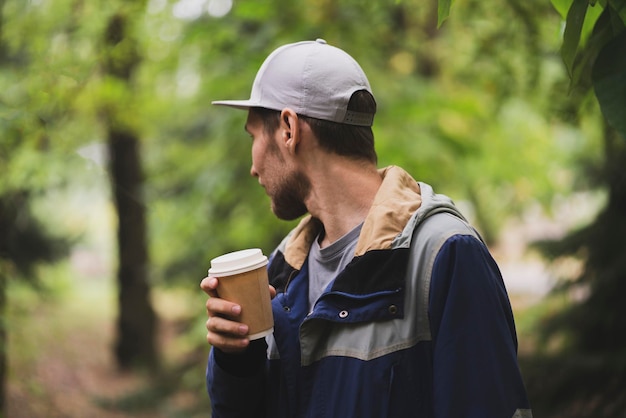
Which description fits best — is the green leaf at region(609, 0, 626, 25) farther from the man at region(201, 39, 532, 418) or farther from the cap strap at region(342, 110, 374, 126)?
the cap strap at region(342, 110, 374, 126)

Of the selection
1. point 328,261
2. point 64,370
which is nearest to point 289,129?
point 328,261

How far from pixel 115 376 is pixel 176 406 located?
11.0 ft

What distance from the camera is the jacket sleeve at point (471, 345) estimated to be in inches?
65.9

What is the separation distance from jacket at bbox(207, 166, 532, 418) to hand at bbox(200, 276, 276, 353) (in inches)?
5.5

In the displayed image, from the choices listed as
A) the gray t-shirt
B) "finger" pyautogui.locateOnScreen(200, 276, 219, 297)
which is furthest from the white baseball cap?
"finger" pyautogui.locateOnScreen(200, 276, 219, 297)

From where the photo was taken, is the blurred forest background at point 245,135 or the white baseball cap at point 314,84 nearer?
the white baseball cap at point 314,84

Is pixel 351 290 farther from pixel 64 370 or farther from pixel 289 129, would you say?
pixel 64 370

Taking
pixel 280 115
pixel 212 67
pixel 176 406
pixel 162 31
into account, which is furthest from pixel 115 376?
pixel 280 115

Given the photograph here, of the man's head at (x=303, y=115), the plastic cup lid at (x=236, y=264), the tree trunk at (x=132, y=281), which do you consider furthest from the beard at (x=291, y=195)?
the tree trunk at (x=132, y=281)

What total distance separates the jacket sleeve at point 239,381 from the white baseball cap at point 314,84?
2.56 ft

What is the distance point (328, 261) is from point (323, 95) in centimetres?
56

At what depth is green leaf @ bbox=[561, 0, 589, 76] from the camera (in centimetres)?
158

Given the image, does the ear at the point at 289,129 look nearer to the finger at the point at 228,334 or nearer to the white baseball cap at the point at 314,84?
the white baseball cap at the point at 314,84

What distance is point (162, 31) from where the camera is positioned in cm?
709
